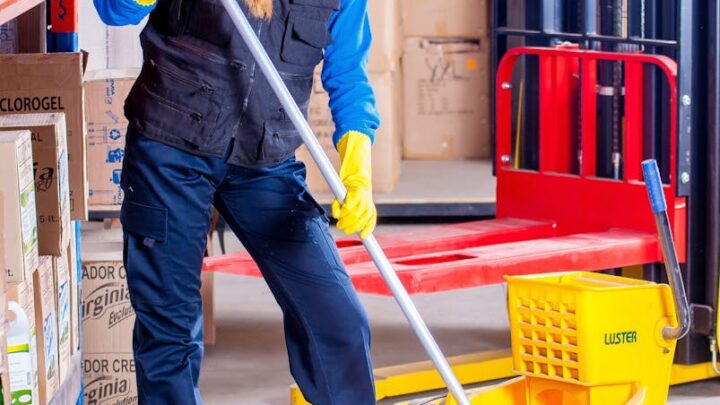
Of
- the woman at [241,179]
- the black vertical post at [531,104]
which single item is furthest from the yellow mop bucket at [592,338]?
the black vertical post at [531,104]

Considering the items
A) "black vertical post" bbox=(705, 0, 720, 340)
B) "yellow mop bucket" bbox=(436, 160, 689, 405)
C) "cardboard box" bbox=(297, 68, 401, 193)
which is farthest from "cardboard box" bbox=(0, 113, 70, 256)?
"cardboard box" bbox=(297, 68, 401, 193)

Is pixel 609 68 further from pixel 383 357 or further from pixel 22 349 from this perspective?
pixel 22 349

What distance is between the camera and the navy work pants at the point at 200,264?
3.08 meters

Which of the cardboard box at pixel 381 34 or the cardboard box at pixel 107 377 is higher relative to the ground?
the cardboard box at pixel 381 34

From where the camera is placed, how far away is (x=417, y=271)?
4426 millimetres

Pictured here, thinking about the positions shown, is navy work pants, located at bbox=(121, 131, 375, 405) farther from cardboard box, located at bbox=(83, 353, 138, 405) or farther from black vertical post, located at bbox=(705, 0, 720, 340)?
black vertical post, located at bbox=(705, 0, 720, 340)

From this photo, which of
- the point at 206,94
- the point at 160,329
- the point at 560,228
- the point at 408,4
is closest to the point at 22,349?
the point at 160,329

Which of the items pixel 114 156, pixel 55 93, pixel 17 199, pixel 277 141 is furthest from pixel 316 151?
pixel 114 156

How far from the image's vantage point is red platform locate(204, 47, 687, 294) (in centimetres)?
463

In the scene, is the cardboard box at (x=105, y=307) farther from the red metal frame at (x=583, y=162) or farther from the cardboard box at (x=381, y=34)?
the cardboard box at (x=381, y=34)

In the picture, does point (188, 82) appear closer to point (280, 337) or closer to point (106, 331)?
point (106, 331)

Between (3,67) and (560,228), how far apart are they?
8.31 feet

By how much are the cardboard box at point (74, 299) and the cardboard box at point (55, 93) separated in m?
0.15

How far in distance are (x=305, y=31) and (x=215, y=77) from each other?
0.24m
